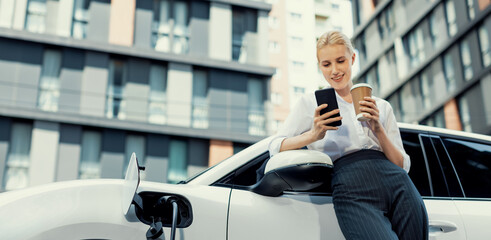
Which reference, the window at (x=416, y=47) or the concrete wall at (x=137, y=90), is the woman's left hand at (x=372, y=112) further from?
the window at (x=416, y=47)

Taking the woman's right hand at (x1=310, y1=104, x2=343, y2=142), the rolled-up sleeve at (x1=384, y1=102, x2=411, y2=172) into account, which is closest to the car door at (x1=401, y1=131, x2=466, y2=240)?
the rolled-up sleeve at (x1=384, y1=102, x2=411, y2=172)

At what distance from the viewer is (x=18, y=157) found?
18516mm

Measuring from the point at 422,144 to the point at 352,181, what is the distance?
1034 millimetres

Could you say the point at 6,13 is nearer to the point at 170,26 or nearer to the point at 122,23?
the point at 122,23

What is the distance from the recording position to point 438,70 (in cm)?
2527

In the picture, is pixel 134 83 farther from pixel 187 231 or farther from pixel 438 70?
pixel 187 231

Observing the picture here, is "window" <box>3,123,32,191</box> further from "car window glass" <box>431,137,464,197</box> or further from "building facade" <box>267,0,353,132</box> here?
"building facade" <box>267,0,353,132</box>

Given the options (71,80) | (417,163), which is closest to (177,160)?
(71,80)

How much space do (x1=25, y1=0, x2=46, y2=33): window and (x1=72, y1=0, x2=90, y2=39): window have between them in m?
1.20

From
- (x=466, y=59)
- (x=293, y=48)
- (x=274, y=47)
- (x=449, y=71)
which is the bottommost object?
(x=449, y=71)

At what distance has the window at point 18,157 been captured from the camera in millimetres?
18266

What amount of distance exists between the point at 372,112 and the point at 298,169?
0.46 m

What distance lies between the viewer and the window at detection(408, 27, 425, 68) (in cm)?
2700

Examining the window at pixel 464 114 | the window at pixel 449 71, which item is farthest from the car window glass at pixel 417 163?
the window at pixel 449 71
